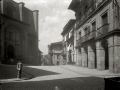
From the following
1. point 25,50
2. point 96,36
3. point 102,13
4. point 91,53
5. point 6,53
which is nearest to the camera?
point 102,13

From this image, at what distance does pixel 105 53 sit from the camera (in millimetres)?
17031

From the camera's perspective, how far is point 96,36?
16.6m

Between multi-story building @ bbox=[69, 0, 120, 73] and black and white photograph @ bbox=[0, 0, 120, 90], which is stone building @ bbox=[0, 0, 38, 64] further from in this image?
multi-story building @ bbox=[69, 0, 120, 73]

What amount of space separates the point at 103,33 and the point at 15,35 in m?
19.9

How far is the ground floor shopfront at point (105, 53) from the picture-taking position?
12.9 metres

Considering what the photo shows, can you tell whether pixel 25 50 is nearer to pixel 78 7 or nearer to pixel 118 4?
pixel 78 7

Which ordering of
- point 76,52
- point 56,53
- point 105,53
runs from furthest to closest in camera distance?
1. point 56,53
2. point 76,52
3. point 105,53

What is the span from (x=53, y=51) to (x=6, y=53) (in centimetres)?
1692

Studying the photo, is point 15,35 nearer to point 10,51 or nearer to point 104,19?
point 10,51

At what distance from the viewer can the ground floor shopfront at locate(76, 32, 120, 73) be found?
42.3 feet

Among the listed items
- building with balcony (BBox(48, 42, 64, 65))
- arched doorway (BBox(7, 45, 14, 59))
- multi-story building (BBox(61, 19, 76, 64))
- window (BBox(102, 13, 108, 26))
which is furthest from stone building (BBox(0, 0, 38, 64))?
window (BBox(102, 13, 108, 26))

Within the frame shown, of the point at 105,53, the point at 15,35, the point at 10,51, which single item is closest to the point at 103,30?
the point at 105,53

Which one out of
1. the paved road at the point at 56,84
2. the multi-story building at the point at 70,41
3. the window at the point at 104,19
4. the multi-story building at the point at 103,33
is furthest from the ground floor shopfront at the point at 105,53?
the multi-story building at the point at 70,41

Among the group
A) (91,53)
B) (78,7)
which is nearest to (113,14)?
(91,53)
